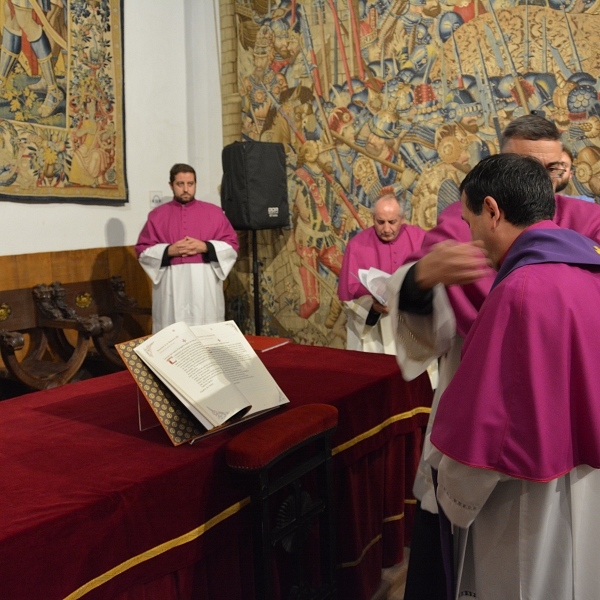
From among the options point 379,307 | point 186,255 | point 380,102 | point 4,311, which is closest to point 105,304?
point 186,255

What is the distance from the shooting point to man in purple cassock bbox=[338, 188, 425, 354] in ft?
17.2

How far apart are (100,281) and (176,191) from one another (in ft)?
3.64

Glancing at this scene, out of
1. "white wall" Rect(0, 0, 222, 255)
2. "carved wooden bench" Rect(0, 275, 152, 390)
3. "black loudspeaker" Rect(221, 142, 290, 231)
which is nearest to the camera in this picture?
"carved wooden bench" Rect(0, 275, 152, 390)

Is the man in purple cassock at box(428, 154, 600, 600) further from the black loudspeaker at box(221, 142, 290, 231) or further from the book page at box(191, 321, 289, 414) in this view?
the black loudspeaker at box(221, 142, 290, 231)

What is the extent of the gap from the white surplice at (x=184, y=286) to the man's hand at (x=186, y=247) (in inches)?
4.5

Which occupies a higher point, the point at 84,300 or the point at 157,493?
the point at 84,300

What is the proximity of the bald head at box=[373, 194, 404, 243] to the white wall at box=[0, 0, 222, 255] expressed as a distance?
261cm

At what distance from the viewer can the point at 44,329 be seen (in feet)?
18.2

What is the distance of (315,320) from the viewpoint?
6840mm

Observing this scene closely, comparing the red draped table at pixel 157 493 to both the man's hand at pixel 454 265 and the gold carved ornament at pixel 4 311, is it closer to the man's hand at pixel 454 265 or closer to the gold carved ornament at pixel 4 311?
the man's hand at pixel 454 265

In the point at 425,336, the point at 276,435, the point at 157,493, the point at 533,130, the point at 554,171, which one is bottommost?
the point at 157,493

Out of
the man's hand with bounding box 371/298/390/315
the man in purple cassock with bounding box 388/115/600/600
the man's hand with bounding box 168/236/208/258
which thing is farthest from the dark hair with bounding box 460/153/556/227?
Result: the man's hand with bounding box 168/236/208/258

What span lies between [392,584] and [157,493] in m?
1.71

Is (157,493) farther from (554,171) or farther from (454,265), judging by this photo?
(554,171)
